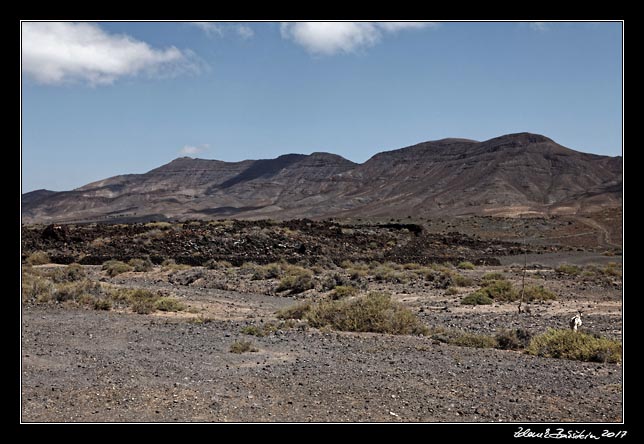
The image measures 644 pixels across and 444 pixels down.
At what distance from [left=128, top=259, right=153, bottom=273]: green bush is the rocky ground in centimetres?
1675

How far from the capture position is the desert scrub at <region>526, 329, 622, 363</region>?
424 inches

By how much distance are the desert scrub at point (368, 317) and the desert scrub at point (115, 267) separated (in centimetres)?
1962

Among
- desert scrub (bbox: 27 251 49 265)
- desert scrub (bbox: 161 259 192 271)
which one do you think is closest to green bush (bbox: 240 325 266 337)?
desert scrub (bbox: 161 259 192 271)

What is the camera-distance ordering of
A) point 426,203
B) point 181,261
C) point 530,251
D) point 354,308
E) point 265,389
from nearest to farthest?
point 265,389 → point 354,308 → point 181,261 → point 530,251 → point 426,203

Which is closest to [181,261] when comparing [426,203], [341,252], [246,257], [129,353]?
[246,257]

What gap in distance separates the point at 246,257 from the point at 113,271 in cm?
955

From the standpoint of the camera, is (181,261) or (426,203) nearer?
(181,261)

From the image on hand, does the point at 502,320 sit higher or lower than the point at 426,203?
lower

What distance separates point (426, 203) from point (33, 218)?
127 metres

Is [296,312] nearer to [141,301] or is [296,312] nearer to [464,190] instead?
[141,301]

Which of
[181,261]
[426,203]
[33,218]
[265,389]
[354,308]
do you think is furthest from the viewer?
[33,218]

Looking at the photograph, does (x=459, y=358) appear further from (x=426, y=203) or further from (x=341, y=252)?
(x=426, y=203)

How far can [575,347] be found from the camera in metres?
11.1

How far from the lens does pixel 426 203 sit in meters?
146
